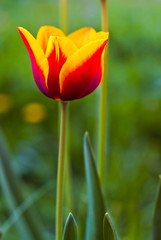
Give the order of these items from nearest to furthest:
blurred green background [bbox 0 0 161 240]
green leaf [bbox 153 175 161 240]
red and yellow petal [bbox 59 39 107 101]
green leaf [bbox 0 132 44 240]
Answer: red and yellow petal [bbox 59 39 107 101]
green leaf [bbox 153 175 161 240]
green leaf [bbox 0 132 44 240]
blurred green background [bbox 0 0 161 240]

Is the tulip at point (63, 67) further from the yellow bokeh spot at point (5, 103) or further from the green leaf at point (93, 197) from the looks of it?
the yellow bokeh spot at point (5, 103)

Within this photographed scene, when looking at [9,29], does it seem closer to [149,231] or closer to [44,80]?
[149,231]

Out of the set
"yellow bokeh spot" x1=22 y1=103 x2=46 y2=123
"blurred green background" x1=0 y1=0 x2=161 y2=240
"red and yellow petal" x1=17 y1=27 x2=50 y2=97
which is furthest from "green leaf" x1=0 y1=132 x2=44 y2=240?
"yellow bokeh spot" x1=22 y1=103 x2=46 y2=123

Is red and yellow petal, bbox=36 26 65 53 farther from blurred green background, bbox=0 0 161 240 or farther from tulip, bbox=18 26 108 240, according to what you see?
blurred green background, bbox=0 0 161 240

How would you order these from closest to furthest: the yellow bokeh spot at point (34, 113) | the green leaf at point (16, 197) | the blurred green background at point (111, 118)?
the green leaf at point (16, 197) → the blurred green background at point (111, 118) → the yellow bokeh spot at point (34, 113)

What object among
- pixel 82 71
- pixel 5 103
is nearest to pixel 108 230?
pixel 82 71

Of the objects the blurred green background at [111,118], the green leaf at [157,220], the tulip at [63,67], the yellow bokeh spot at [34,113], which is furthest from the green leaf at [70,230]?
the yellow bokeh spot at [34,113]
